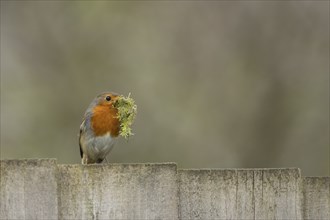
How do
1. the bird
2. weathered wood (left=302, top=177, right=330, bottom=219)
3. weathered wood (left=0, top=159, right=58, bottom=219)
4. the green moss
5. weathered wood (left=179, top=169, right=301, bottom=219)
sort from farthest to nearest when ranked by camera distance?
the bird, the green moss, weathered wood (left=302, top=177, right=330, bottom=219), weathered wood (left=179, top=169, right=301, bottom=219), weathered wood (left=0, top=159, right=58, bottom=219)

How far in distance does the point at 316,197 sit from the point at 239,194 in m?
0.23

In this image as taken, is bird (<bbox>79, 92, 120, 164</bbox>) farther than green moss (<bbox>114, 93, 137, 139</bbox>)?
Yes

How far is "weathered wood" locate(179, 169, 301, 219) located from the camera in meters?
2.56

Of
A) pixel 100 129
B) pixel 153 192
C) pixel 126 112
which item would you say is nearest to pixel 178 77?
pixel 100 129

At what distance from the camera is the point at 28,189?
2.37 m

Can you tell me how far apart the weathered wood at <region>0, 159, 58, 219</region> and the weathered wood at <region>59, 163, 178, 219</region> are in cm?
3

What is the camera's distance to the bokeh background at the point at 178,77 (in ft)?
23.2

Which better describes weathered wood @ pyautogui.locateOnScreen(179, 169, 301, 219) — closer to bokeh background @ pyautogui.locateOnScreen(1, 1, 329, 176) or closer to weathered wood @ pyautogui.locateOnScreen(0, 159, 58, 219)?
weathered wood @ pyautogui.locateOnScreen(0, 159, 58, 219)

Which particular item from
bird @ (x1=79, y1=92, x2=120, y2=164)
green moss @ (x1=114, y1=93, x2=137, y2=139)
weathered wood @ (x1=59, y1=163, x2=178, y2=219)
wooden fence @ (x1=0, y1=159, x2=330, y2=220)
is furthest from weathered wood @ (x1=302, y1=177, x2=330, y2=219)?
bird @ (x1=79, y1=92, x2=120, y2=164)

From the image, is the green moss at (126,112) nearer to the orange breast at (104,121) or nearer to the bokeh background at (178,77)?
the orange breast at (104,121)

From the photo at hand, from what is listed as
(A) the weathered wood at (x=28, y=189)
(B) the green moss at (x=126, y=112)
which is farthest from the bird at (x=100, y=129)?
(A) the weathered wood at (x=28, y=189)

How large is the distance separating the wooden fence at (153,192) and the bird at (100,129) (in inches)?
39.2

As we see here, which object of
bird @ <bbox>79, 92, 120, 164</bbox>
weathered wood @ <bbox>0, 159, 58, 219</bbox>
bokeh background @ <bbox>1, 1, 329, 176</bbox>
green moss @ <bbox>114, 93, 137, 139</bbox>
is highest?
bokeh background @ <bbox>1, 1, 329, 176</bbox>

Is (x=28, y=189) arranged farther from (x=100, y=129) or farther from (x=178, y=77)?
(x=178, y=77)
